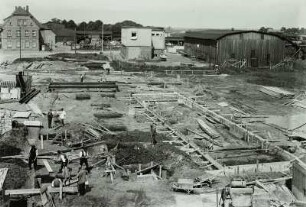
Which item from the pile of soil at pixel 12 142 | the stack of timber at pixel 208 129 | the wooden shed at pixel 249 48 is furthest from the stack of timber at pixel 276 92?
the pile of soil at pixel 12 142

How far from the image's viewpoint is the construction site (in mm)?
13531

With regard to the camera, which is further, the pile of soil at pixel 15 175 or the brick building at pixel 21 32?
the brick building at pixel 21 32

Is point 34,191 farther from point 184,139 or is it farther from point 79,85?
point 79,85

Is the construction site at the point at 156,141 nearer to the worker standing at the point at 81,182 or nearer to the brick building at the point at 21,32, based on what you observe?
the worker standing at the point at 81,182

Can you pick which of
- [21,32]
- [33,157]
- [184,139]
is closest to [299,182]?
[184,139]

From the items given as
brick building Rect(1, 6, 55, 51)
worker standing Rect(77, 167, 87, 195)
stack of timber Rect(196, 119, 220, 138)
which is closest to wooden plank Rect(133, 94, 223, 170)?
stack of timber Rect(196, 119, 220, 138)

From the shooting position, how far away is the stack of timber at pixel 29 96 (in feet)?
95.0

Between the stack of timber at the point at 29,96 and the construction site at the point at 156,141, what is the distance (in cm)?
10

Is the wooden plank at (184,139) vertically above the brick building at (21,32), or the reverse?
the brick building at (21,32)

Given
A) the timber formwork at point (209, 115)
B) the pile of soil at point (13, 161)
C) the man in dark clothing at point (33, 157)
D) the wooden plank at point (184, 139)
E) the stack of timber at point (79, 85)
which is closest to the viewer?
the pile of soil at point (13, 161)

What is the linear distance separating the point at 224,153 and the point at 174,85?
19.2 meters

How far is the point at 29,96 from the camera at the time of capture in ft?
99.9

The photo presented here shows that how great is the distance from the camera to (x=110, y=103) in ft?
97.7

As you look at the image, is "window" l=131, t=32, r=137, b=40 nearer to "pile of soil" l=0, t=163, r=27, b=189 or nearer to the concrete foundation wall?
"pile of soil" l=0, t=163, r=27, b=189
